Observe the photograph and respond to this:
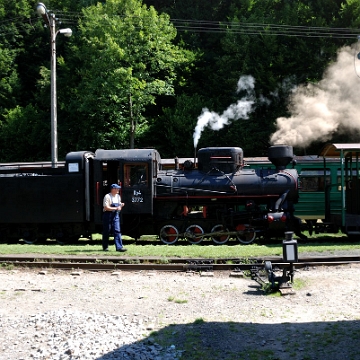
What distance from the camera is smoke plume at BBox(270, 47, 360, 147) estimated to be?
25150 mm

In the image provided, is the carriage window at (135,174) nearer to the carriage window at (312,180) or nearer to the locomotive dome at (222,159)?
the locomotive dome at (222,159)

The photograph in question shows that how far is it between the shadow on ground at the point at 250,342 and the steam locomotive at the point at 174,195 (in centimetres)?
823

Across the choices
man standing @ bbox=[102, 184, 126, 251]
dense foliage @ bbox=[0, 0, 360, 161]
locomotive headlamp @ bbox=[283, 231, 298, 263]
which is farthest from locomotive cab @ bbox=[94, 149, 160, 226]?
dense foliage @ bbox=[0, 0, 360, 161]

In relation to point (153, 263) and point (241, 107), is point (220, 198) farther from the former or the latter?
point (241, 107)

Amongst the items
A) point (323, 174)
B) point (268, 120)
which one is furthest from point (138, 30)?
point (323, 174)

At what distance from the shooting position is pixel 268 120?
1196 inches

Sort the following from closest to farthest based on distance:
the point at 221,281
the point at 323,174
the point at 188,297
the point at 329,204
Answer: the point at 188,297, the point at 221,281, the point at 329,204, the point at 323,174

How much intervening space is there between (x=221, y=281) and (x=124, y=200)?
6154mm

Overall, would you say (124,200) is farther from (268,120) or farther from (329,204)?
(268,120)

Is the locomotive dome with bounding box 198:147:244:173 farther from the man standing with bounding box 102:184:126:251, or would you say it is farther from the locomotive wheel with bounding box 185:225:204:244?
the man standing with bounding box 102:184:126:251

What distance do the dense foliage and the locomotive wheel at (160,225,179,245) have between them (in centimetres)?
1540

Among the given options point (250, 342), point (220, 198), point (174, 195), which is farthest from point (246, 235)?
point (250, 342)

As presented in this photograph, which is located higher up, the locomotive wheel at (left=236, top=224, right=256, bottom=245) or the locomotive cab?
the locomotive cab

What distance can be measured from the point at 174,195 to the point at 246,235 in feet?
7.86
